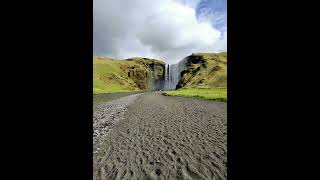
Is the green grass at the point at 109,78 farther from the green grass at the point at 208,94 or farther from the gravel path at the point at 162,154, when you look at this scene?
the gravel path at the point at 162,154

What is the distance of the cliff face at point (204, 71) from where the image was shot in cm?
12419

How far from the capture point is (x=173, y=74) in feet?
629

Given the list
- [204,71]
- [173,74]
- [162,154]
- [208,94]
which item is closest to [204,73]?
[204,71]

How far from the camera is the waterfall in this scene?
7257 inches

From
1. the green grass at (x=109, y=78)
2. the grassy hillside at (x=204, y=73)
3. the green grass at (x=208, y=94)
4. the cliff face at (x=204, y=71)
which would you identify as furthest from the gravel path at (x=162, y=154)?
the cliff face at (x=204, y=71)

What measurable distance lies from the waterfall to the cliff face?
7.05m

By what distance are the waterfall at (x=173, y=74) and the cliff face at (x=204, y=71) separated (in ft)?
23.1

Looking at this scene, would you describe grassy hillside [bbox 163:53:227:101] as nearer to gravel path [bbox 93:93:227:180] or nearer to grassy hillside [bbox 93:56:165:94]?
grassy hillside [bbox 93:56:165:94]

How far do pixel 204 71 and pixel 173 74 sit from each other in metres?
46.5

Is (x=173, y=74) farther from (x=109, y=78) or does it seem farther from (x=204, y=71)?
(x=109, y=78)
